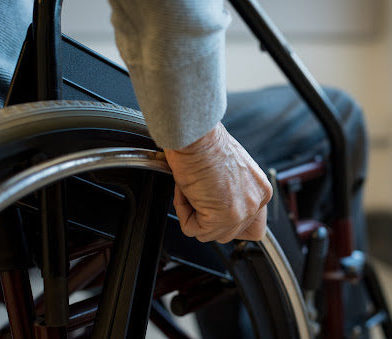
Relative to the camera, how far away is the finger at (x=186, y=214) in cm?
42

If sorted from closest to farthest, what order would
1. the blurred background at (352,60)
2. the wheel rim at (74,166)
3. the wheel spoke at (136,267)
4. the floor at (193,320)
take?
the wheel rim at (74,166)
the wheel spoke at (136,267)
the floor at (193,320)
the blurred background at (352,60)

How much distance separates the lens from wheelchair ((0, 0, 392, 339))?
0.34m

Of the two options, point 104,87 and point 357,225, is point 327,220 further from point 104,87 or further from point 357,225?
point 104,87

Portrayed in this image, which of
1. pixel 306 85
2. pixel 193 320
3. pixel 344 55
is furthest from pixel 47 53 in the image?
pixel 344 55

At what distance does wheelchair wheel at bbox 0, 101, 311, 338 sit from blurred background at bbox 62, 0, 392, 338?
5.21 ft

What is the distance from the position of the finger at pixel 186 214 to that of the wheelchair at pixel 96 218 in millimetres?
11

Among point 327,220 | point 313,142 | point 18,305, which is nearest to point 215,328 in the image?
point 327,220

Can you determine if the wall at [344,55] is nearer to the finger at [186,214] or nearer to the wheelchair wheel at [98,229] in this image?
the wheelchair wheel at [98,229]

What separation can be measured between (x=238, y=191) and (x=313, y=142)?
503 millimetres

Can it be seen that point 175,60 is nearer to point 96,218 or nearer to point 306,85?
point 96,218

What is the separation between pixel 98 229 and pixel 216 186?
5.9 inches

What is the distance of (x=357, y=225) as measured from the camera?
3.14 feet

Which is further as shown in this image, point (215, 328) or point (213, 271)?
point (215, 328)

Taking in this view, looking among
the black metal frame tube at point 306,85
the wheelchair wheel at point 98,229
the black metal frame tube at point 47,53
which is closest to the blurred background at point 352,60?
the black metal frame tube at point 306,85
